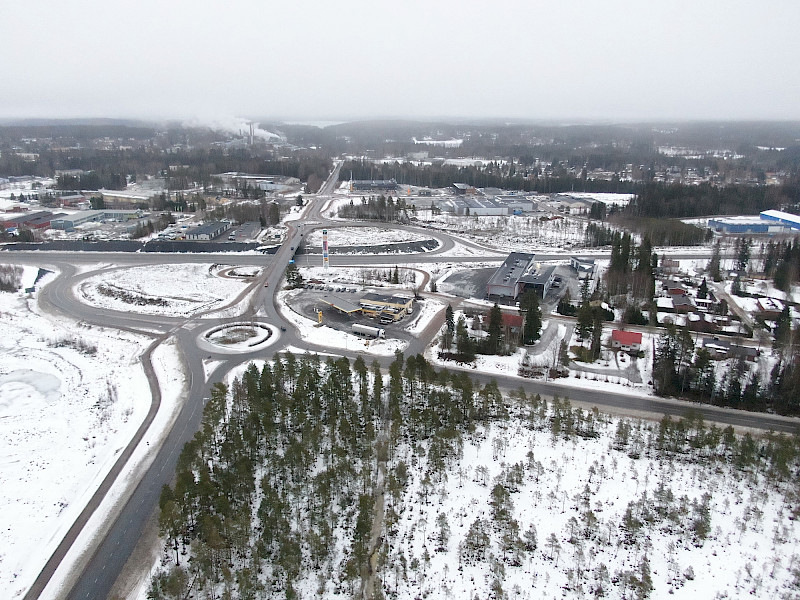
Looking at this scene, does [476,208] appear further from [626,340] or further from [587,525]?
Result: [587,525]

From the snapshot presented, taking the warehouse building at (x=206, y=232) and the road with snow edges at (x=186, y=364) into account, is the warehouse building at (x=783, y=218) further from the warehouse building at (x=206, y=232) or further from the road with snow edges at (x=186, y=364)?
the warehouse building at (x=206, y=232)

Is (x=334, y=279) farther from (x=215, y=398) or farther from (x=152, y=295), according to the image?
(x=215, y=398)

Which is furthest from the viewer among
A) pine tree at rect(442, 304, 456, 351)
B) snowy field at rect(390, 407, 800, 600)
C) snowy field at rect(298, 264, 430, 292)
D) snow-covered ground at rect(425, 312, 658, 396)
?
snowy field at rect(298, 264, 430, 292)

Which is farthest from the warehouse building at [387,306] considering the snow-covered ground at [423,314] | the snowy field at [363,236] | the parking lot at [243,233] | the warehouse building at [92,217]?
the warehouse building at [92,217]

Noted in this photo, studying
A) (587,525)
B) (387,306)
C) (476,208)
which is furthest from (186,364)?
(476,208)

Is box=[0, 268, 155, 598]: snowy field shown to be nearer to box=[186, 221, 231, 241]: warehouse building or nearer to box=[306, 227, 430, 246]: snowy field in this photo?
box=[186, 221, 231, 241]: warehouse building

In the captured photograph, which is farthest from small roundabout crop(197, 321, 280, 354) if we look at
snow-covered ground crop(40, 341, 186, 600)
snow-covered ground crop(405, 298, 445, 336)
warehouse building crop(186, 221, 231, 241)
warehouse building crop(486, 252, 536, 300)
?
warehouse building crop(186, 221, 231, 241)
